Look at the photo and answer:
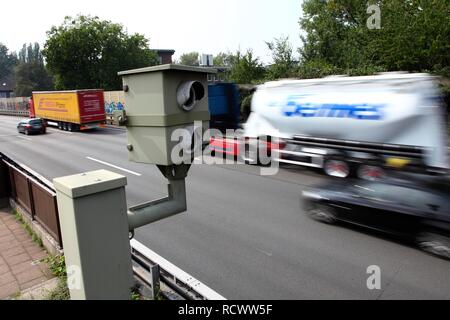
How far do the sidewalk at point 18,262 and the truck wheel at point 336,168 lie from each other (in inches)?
351

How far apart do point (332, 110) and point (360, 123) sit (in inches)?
41.1

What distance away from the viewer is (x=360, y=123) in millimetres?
11094

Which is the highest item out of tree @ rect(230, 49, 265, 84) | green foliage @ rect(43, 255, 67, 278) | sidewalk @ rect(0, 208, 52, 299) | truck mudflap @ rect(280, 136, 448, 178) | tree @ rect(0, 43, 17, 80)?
tree @ rect(0, 43, 17, 80)

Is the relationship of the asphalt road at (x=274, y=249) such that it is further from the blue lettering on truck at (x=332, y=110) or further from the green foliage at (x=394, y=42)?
the green foliage at (x=394, y=42)

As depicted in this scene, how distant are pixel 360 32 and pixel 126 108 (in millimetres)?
29251

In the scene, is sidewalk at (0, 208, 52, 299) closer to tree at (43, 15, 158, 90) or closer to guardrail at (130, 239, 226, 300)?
guardrail at (130, 239, 226, 300)

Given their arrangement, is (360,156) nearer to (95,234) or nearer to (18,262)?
(18,262)

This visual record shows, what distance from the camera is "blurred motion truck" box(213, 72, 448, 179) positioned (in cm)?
1004

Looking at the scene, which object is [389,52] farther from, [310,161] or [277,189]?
[277,189]

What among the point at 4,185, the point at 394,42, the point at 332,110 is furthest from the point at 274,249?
the point at 394,42

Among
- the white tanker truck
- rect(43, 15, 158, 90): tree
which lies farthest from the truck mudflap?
rect(43, 15, 158, 90): tree

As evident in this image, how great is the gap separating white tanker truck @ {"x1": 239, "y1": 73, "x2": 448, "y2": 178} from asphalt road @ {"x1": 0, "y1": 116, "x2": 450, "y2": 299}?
1407 mm
